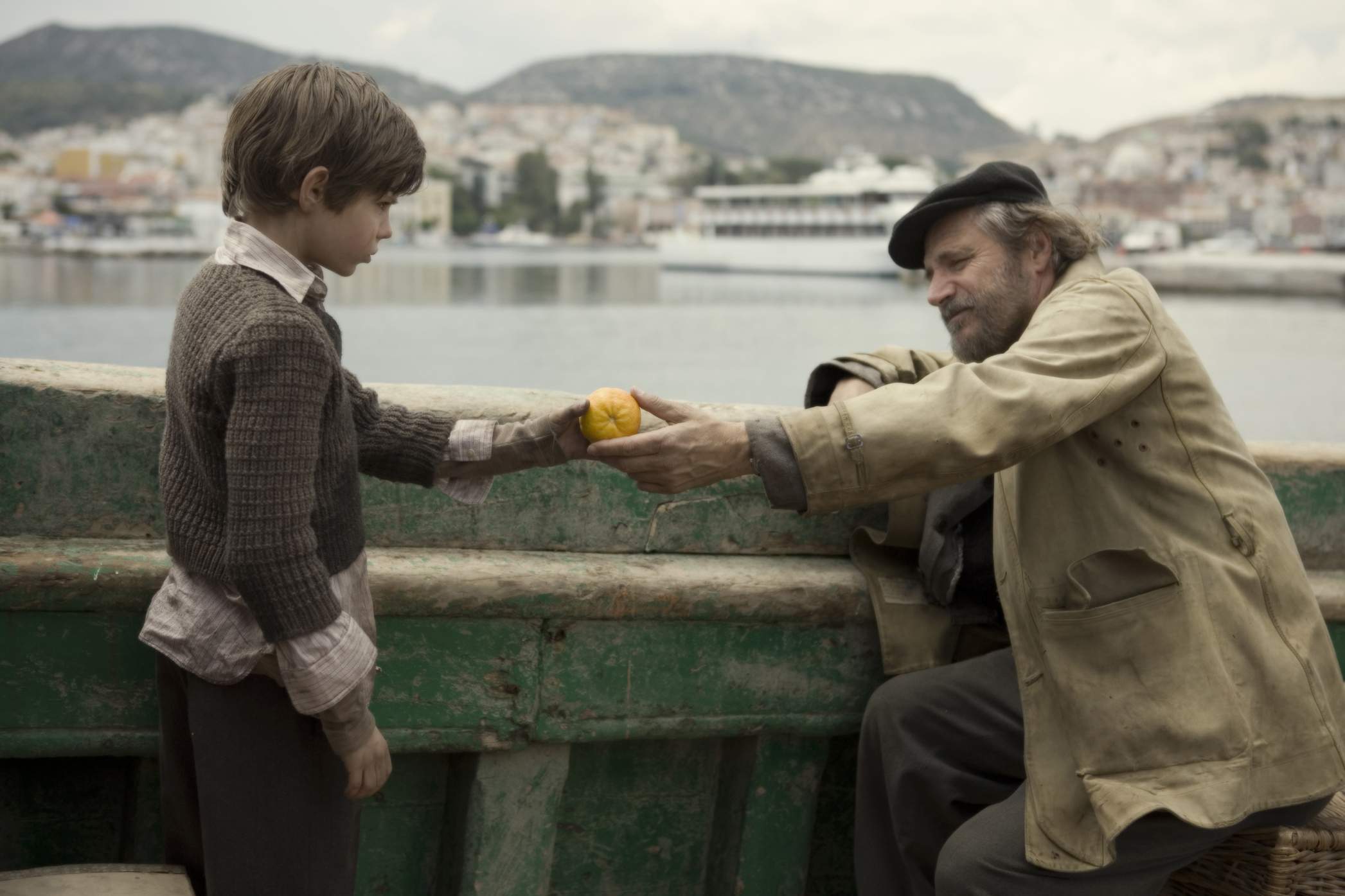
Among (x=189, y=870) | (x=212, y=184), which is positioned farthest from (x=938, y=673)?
(x=212, y=184)

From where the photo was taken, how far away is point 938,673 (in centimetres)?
257

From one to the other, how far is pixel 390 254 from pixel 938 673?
3851 inches

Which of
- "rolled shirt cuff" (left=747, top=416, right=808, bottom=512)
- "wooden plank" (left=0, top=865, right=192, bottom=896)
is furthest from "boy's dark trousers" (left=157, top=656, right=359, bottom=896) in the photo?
"rolled shirt cuff" (left=747, top=416, right=808, bottom=512)

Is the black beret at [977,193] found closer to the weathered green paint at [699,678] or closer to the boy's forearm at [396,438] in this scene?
the weathered green paint at [699,678]

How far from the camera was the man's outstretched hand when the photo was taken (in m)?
2.29

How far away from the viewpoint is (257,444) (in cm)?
168

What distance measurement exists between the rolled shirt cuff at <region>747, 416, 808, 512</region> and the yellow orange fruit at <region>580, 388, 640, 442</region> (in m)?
0.22

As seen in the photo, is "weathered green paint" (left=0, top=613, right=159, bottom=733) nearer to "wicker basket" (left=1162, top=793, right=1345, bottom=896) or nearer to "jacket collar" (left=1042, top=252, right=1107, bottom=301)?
"jacket collar" (left=1042, top=252, right=1107, bottom=301)

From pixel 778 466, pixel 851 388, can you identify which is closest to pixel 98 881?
pixel 778 466

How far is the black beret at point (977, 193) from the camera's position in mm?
2557

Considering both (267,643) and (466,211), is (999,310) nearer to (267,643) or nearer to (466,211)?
(267,643)

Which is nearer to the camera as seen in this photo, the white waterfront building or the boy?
the boy

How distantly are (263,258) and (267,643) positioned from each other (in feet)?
1.63

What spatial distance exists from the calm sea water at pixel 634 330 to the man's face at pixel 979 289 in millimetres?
7896
